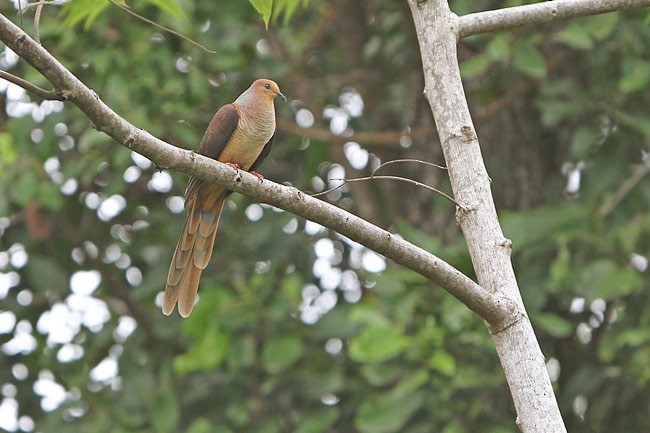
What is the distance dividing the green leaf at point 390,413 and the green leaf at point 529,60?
171 cm

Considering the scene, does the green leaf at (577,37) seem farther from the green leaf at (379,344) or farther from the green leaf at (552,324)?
the green leaf at (379,344)

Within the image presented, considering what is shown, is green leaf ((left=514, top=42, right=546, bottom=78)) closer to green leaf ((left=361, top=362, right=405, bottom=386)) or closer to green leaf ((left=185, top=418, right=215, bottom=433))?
green leaf ((left=361, top=362, right=405, bottom=386))

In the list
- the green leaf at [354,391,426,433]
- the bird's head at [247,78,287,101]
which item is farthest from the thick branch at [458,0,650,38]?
the green leaf at [354,391,426,433]

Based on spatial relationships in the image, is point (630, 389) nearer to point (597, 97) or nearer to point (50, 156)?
point (597, 97)

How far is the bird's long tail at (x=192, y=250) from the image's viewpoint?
339 centimetres

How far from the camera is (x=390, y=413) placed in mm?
4586

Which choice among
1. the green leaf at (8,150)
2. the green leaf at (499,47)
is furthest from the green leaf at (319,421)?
the green leaf at (8,150)

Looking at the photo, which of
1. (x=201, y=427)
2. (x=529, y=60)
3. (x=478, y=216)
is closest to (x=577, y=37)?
(x=529, y=60)

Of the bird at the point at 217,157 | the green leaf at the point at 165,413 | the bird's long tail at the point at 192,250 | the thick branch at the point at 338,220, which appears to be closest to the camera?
the thick branch at the point at 338,220

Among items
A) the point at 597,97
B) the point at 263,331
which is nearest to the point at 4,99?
the point at 263,331

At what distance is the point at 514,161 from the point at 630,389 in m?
1.54

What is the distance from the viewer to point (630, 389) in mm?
4988

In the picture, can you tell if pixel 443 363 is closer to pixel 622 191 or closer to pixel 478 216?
pixel 622 191

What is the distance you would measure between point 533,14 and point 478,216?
0.60m
